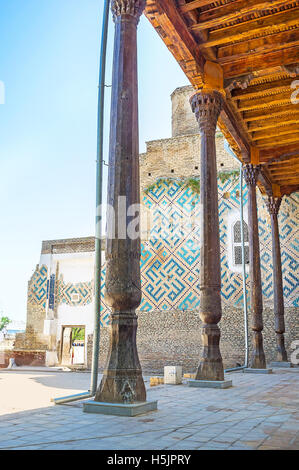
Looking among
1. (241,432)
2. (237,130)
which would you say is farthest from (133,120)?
(237,130)

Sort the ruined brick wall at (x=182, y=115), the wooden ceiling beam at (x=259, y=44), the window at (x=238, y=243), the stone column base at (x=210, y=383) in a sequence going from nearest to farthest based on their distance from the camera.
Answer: the stone column base at (x=210, y=383) → the wooden ceiling beam at (x=259, y=44) → the window at (x=238, y=243) → the ruined brick wall at (x=182, y=115)

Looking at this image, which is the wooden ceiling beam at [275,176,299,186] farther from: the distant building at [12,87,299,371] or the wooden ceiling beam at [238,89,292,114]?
the wooden ceiling beam at [238,89,292,114]

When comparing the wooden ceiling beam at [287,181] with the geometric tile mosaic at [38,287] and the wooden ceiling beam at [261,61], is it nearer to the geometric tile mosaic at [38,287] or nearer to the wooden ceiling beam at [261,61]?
the wooden ceiling beam at [261,61]

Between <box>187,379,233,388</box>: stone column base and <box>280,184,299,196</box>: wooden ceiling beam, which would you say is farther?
<box>280,184,299,196</box>: wooden ceiling beam

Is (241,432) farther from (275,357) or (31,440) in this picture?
(275,357)

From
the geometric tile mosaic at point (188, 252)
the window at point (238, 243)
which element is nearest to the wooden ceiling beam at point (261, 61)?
the geometric tile mosaic at point (188, 252)

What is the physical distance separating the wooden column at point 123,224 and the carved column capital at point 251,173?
6200 millimetres

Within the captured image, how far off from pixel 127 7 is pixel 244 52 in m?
3.32

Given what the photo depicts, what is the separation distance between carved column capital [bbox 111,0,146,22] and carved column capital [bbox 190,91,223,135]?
8.94 feet

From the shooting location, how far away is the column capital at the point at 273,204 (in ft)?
39.6


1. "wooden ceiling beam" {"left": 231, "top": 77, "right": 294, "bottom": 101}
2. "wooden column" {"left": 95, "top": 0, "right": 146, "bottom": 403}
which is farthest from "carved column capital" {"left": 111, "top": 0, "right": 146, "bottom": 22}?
"wooden ceiling beam" {"left": 231, "top": 77, "right": 294, "bottom": 101}

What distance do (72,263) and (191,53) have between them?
10687 mm

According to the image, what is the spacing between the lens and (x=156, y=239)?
14.3m

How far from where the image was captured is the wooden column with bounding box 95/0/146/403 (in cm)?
380
